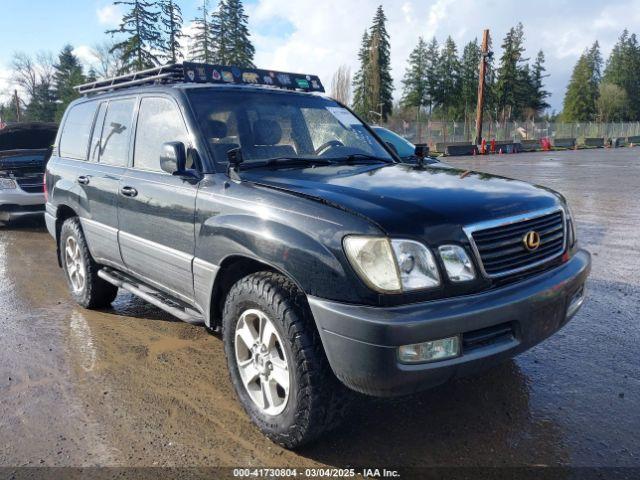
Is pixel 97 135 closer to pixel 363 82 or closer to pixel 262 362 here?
pixel 262 362

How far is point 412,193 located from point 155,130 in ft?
6.82

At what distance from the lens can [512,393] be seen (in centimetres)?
330

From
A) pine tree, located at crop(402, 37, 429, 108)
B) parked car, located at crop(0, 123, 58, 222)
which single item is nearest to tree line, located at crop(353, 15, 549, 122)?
pine tree, located at crop(402, 37, 429, 108)

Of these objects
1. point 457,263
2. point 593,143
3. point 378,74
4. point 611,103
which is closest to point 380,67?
point 378,74

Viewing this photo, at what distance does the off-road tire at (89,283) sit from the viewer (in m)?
4.83

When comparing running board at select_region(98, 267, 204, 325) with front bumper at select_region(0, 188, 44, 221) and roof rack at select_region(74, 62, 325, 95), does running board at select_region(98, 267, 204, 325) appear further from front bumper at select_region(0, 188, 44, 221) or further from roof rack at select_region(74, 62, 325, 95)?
front bumper at select_region(0, 188, 44, 221)

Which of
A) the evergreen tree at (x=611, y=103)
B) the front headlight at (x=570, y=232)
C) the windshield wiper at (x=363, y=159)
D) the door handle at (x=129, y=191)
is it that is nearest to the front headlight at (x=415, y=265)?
the front headlight at (x=570, y=232)

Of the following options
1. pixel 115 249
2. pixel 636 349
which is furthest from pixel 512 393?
pixel 115 249

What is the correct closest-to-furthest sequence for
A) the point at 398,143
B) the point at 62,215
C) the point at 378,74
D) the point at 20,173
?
the point at 62,215
the point at 398,143
the point at 20,173
the point at 378,74

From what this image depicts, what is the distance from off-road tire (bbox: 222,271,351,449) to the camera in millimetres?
2529

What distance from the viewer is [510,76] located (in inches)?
2916

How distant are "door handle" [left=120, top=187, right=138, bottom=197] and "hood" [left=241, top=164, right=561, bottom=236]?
111 cm

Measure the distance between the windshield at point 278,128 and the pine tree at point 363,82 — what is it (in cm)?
6746

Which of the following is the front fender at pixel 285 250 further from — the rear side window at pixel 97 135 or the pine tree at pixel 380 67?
the pine tree at pixel 380 67
